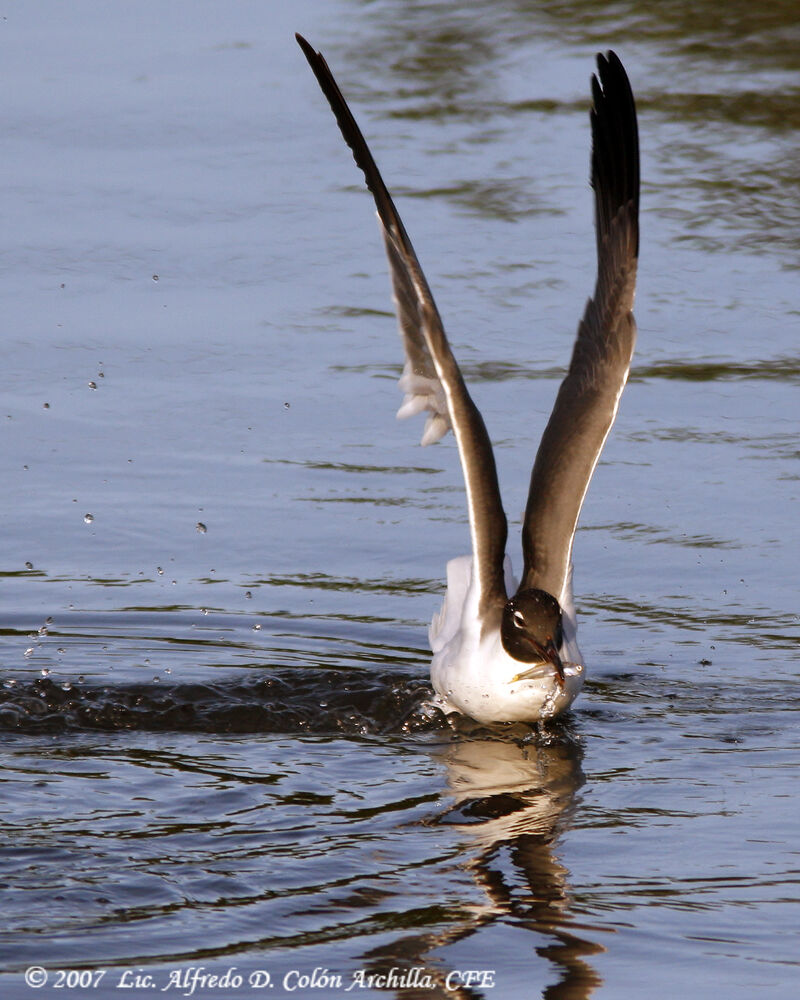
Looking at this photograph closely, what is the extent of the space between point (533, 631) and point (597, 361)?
4.33 ft

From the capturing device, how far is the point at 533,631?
711 cm

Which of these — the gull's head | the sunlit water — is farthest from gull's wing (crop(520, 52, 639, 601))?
the sunlit water

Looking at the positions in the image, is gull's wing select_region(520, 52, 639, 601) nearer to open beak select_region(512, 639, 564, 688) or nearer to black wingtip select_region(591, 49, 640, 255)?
black wingtip select_region(591, 49, 640, 255)

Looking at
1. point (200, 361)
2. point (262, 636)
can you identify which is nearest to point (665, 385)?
point (200, 361)

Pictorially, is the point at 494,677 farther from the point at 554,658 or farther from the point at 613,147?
the point at 613,147

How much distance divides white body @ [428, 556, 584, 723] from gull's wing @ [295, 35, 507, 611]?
0.52ft

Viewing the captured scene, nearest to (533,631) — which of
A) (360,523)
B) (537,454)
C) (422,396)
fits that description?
(537,454)

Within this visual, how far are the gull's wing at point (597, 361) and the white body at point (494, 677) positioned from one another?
0.22 m

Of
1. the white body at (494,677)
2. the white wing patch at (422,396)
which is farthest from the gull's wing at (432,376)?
the white body at (494,677)

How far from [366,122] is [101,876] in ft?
32.7

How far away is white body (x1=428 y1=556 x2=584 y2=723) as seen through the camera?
7277 millimetres

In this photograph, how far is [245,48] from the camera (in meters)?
16.6

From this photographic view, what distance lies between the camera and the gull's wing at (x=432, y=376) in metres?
7.10

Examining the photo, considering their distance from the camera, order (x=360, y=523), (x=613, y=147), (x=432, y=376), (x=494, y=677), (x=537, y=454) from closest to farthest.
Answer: (x=494, y=677), (x=432, y=376), (x=537, y=454), (x=613, y=147), (x=360, y=523)
